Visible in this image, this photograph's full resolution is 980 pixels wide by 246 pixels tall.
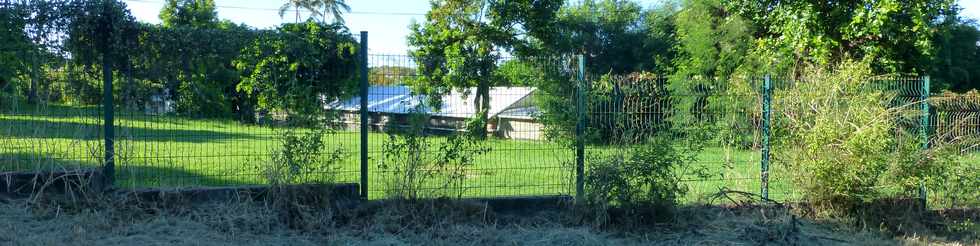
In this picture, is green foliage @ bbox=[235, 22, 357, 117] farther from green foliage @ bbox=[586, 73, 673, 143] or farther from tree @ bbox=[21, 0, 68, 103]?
green foliage @ bbox=[586, 73, 673, 143]

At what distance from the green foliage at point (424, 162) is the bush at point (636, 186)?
1.22m

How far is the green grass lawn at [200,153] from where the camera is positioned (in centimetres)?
701

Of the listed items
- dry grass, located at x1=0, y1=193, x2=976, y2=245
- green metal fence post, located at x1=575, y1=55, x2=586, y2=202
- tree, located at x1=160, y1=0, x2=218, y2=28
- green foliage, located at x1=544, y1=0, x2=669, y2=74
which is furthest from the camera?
tree, located at x1=160, y1=0, x2=218, y2=28

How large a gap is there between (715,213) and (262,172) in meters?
4.71

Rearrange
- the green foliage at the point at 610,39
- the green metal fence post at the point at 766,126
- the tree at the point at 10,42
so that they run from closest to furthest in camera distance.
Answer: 1. the tree at the point at 10,42
2. the green metal fence post at the point at 766,126
3. the green foliage at the point at 610,39

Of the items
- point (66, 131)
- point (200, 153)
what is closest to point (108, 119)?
point (66, 131)

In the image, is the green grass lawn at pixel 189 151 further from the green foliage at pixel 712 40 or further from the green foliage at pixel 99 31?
the green foliage at pixel 712 40

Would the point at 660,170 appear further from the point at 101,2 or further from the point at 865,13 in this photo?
the point at 865,13

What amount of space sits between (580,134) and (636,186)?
831mm

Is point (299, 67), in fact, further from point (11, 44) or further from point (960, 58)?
point (960, 58)

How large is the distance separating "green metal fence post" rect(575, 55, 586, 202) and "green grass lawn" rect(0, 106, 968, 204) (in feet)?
0.26

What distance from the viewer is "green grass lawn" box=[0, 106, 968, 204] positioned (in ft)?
23.0

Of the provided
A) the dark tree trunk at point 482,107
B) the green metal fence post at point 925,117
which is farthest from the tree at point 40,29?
the green metal fence post at point 925,117

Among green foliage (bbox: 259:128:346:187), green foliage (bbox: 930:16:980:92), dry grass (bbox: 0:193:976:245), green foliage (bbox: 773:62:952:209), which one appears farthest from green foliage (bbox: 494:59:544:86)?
green foliage (bbox: 930:16:980:92)
